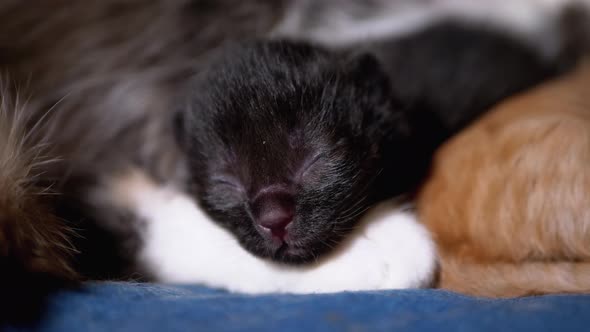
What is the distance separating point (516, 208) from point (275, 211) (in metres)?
0.37

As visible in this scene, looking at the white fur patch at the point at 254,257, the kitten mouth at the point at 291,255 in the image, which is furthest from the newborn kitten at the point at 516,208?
the kitten mouth at the point at 291,255

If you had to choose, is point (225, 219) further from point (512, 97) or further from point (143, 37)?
point (512, 97)

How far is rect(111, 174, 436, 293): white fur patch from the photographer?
90cm

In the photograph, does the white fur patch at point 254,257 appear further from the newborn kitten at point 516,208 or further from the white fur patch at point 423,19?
the white fur patch at point 423,19

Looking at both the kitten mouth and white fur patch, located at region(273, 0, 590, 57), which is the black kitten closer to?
the kitten mouth

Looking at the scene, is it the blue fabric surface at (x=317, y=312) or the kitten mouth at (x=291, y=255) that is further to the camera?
the kitten mouth at (x=291, y=255)

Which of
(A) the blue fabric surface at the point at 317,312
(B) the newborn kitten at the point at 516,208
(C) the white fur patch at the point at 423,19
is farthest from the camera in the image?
(C) the white fur patch at the point at 423,19

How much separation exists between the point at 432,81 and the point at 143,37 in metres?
0.65

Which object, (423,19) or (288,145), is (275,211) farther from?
(423,19)

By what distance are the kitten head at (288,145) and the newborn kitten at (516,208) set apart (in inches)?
4.9


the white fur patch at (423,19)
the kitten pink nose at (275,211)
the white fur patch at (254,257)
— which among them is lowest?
the white fur patch at (254,257)

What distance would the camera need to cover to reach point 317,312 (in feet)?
2.43

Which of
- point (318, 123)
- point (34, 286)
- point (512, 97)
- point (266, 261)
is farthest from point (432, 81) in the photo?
point (34, 286)

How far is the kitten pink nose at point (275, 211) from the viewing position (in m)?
0.88
